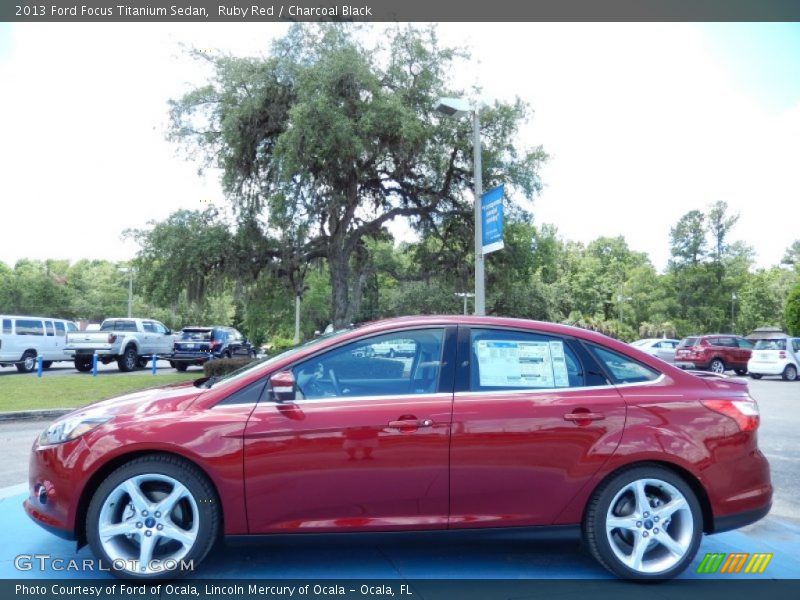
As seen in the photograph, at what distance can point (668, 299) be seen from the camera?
61250mm

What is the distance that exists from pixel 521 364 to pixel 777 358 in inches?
862

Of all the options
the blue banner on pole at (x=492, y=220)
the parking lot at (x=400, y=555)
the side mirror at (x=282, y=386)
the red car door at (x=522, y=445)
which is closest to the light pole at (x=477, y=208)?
the blue banner on pole at (x=492, y=220)

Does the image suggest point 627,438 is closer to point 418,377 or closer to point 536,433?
point 536,433

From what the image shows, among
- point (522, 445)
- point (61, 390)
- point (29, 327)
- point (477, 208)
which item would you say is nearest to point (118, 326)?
point (29, 327)

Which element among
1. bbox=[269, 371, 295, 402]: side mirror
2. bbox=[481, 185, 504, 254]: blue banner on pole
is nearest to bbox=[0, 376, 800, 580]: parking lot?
bbox=[269, 371, 295, 402]: side mirror

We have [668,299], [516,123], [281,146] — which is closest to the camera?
[281,146]

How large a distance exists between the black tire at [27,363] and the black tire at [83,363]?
4.74ft

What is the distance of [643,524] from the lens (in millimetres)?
3701

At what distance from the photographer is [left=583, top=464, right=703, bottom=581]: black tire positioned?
12.1 feet

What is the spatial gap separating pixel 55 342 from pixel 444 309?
1494 centimetres

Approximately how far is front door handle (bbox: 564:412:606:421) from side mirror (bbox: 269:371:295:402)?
163 centimetres

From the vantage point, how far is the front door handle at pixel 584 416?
3709 mm

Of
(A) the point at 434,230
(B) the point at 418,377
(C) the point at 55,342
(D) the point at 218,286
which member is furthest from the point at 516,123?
(C) the point at 55,342

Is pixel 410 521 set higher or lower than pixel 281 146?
lower
